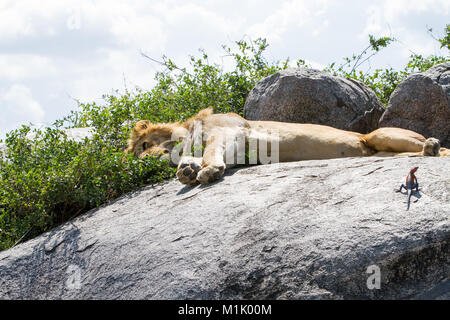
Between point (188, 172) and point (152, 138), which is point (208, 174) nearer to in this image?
point (188, 172)

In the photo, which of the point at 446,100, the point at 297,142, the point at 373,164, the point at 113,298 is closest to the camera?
the point at 113,298

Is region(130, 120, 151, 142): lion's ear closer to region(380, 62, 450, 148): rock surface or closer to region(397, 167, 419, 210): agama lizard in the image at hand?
region(380, 62, 450, 148): rock surface

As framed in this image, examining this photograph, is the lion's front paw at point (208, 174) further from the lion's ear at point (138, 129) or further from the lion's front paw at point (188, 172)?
the lion's ear at point (138, 129)

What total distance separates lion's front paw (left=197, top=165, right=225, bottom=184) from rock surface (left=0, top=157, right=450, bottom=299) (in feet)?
0.41

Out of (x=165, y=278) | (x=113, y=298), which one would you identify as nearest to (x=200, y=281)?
(x=165, y=278)

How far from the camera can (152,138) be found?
280 inches

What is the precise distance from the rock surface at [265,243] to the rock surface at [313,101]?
2.91 metres

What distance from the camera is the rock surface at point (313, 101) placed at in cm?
809

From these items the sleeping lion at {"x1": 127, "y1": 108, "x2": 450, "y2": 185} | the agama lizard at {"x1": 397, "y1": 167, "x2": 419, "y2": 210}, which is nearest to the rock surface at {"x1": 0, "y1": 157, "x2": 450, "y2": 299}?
the agama lizard at {"x1": 397, "y1": 167, "x2": 419, "y2": 210}

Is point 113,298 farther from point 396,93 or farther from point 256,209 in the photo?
point 396,93

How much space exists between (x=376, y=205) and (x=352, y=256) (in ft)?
1.75

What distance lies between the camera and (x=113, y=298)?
4.00 m

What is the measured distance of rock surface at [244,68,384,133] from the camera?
8.09 meters

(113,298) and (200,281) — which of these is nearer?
(200,281)
